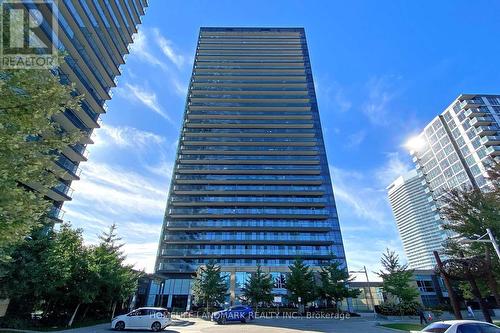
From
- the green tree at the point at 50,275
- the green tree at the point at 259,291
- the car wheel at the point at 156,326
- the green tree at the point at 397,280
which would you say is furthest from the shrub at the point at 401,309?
the green tree at the point at 50,275

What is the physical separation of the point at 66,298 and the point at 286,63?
85.2 metres

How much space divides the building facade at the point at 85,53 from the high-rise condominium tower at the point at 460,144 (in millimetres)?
72644

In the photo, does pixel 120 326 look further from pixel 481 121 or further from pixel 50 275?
pixel 481 121

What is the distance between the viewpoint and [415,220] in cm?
15438

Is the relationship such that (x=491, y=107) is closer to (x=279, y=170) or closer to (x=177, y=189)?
(x=279, y=170)

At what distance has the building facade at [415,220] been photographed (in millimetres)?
142500

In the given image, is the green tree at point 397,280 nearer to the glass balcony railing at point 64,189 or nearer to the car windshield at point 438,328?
the car windshield at point 438,328

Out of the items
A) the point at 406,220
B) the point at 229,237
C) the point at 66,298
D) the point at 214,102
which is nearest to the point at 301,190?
the point at 229,237

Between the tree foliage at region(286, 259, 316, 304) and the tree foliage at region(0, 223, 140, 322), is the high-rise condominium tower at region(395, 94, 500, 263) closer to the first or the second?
the tree foliage at region(286, 259, 316, 304)

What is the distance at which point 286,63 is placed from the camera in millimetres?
87062

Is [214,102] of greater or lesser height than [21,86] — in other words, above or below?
above

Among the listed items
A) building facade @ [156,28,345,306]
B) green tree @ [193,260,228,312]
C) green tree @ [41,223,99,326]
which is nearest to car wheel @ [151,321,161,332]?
green tree @ [41,223,99,326]

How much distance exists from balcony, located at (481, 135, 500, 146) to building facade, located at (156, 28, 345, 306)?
1622 inches

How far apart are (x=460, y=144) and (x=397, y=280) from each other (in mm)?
67110
